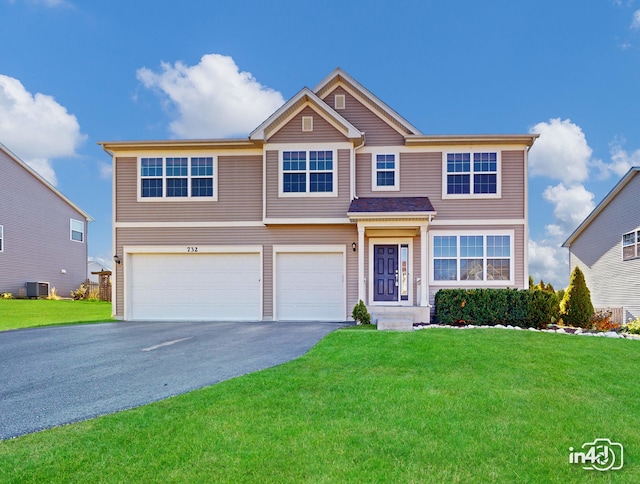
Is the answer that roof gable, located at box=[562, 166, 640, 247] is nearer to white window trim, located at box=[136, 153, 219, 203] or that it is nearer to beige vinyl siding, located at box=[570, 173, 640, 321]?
beige vinyl siding, located at box=[570, 173, 640, 321]

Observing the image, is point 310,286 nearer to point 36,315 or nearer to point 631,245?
point 36,315

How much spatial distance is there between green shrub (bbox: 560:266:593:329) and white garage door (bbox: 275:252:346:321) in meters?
7.22

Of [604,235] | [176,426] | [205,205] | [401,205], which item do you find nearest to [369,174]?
[401,205]

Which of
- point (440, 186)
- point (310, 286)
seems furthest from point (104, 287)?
point (440, 186)

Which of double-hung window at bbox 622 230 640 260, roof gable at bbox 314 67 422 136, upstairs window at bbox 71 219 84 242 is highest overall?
roof gable at bbox 314 67 422 136

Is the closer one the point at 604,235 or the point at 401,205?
the point at 401,205

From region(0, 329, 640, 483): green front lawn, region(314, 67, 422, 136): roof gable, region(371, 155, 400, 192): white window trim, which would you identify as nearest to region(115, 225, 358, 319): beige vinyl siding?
region(371, 155, 400, 192): white window trim

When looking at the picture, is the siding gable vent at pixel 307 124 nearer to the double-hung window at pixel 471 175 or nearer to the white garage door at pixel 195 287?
the white garage door at pixel 195 287

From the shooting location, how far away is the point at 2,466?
3445 mm

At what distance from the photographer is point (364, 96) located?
1474cm

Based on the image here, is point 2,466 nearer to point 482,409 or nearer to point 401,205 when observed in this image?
point 482,409

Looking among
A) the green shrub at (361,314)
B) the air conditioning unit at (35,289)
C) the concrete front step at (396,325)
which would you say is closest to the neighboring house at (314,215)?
the green shrub at (361,314)

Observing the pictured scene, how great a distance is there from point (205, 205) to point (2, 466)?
1180cm

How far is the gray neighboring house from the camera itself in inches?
886
